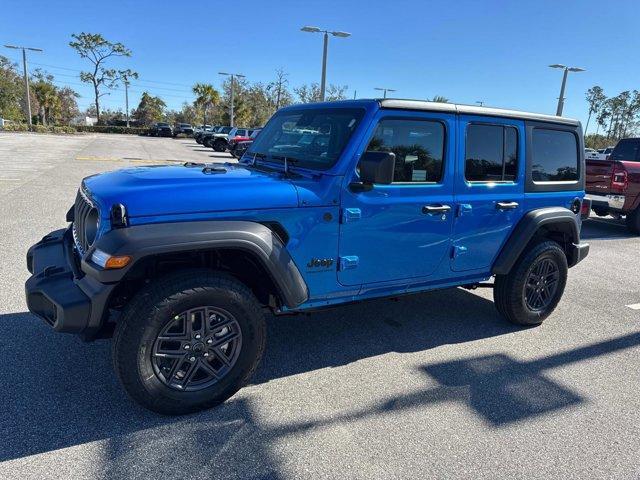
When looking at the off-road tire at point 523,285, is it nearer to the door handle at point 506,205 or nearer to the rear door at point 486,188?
the rear door at point 486,188

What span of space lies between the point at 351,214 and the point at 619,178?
27.7 ft

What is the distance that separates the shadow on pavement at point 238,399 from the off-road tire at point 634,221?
642 cm

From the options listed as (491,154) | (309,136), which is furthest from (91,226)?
(491,154)

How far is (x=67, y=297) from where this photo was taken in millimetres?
2578

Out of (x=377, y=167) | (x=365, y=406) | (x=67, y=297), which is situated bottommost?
(x=365, y=406)

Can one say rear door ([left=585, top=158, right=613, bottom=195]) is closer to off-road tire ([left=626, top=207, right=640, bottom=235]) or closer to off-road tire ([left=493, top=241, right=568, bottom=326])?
off-road tire ([left=626, top=207, right=640, bottom=235])

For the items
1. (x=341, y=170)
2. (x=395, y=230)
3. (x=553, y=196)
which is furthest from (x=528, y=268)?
(x=341, y=170)

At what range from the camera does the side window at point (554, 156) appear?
4223mm

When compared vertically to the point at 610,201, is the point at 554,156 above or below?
above

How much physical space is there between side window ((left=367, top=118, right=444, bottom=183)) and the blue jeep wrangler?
0.4 inches

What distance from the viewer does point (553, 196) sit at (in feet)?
14.2

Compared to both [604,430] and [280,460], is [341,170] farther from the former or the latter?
[604,430]

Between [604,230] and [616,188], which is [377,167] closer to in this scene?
[616,188]

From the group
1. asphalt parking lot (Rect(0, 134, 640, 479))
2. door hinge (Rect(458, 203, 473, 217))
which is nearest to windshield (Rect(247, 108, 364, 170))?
door hinge (Rect(458, 203, 473, 217))
